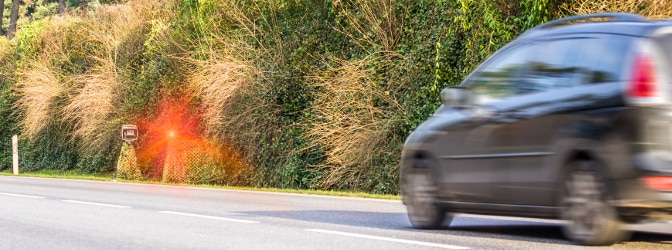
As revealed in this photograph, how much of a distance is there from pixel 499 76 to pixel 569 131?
1.39 metres

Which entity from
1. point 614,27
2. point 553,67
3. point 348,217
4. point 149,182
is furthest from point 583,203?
point 149,182

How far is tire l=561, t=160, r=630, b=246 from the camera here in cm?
881

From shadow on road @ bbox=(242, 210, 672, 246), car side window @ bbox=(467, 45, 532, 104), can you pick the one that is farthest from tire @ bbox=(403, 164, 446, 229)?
car side window @ bbox=(467, 45, 532, 104)

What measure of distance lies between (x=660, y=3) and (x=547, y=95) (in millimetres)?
7187

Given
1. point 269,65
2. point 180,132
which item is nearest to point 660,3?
point 269,65

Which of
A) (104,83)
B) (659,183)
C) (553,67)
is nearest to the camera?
(659,183)

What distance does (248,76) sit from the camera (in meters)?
25.2

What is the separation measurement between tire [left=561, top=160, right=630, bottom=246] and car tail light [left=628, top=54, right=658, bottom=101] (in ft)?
2.21

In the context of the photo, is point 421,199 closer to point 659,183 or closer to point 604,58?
point 604,58

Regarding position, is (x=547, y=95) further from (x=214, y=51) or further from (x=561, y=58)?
(x=214, y=51)

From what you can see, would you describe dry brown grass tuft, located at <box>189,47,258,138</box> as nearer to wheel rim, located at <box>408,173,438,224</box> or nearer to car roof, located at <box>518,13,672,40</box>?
wheel rim, located at <box>408,173,438,224</box>

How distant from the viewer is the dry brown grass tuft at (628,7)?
15938 mm

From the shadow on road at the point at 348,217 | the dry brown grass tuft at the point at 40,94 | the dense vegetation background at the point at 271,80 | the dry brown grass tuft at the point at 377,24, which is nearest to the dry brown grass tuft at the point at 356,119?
the dense vegetation background at the point at 271,80

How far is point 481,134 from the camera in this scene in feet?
34.0
